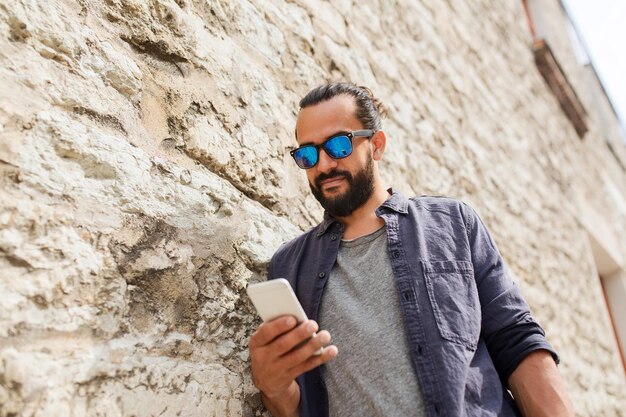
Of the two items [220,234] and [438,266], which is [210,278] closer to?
[220,234]

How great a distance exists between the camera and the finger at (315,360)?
1104 mm

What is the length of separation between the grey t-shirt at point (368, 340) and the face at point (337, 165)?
0.14 metres

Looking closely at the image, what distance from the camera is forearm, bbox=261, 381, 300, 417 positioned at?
4.36 feet

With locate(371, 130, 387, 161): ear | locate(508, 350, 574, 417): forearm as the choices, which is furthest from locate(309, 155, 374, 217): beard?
locate(508, 350, 574, 417): forearm

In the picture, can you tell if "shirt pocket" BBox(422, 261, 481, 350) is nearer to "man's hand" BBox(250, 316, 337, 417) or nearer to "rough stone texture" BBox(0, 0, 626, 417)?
"man's hand" BBox(250, 316, 337, 417)

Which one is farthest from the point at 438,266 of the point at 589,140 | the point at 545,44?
the point at 589,140

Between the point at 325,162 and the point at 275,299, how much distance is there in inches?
21.3

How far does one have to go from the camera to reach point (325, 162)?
150 centimetres

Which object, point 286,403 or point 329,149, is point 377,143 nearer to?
point 329,149

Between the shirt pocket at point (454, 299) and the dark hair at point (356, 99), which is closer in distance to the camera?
the shirt pocket at point (454, 299)

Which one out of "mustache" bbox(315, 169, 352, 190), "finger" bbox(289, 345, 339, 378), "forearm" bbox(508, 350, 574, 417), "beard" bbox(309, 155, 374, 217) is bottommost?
"forearm" bbox(508, 350, 574, 417)

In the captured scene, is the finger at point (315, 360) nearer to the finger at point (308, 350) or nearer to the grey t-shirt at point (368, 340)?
the finger at point (308, 350)

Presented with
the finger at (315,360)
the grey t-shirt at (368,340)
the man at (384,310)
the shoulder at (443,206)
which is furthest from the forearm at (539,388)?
the finger at (315,360)

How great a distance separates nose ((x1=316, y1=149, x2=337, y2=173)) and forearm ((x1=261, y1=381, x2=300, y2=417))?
586mm
